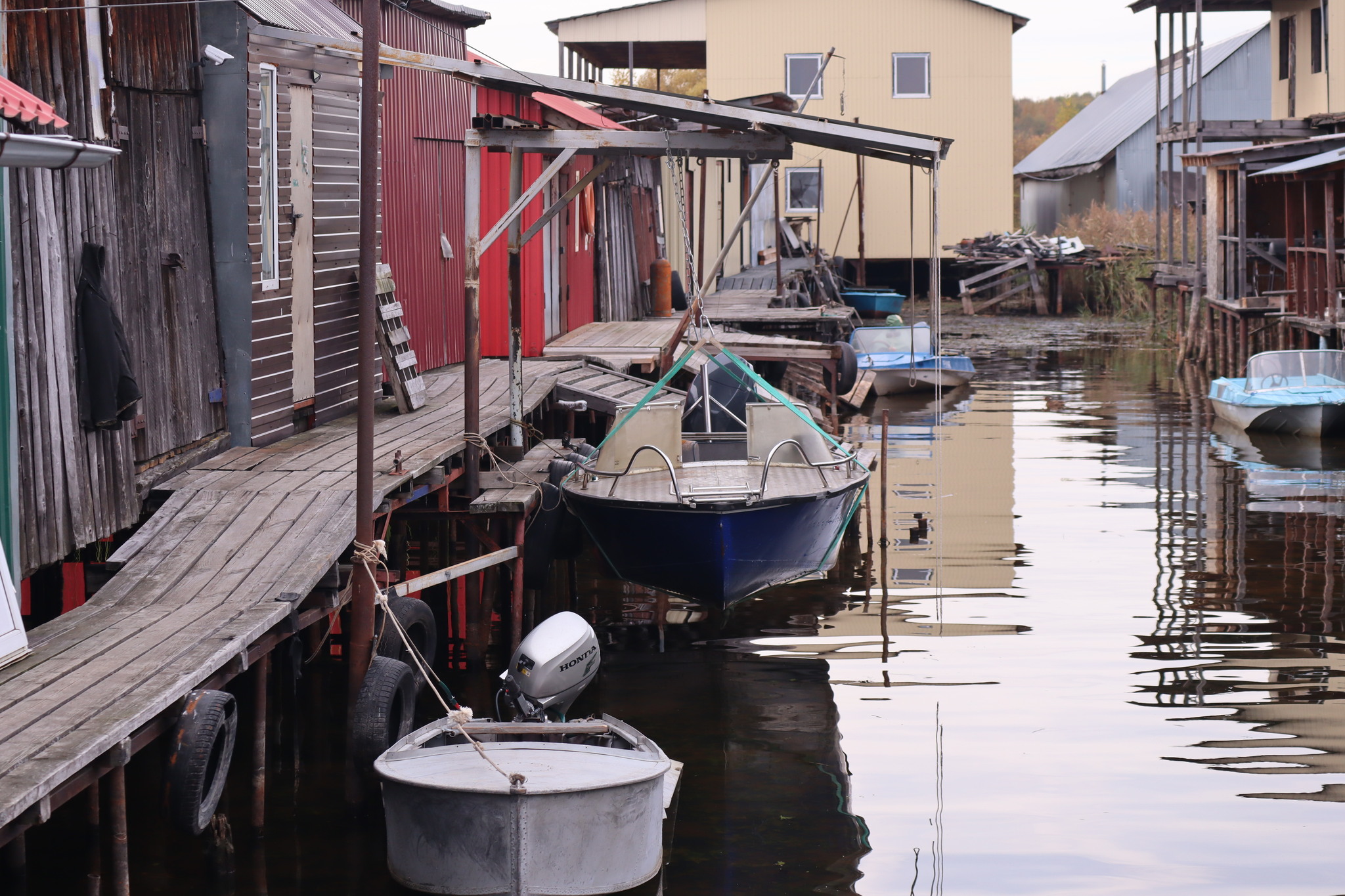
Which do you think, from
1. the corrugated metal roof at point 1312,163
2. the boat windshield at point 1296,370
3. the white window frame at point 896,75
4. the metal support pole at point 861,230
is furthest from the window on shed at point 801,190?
the boat windshield at point 1296,370

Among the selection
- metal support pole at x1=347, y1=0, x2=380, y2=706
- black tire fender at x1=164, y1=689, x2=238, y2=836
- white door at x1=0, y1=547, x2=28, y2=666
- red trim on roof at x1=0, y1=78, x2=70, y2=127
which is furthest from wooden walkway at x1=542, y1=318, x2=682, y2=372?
red trim on roof at x1=0, y1=78, x2=70, y2=127

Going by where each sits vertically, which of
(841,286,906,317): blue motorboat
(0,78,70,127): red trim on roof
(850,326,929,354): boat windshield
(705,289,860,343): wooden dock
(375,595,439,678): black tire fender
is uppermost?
(0,78,70,127): red trim on roof

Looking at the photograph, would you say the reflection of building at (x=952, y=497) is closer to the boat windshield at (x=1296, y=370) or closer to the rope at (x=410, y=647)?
the boat windshield at (x=1296, y=370)

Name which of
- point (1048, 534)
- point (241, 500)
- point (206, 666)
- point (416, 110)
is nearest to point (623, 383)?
point (416, 110)

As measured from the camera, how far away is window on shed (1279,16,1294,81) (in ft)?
106

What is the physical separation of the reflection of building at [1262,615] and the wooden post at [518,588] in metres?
4.33

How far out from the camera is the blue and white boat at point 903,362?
27703mm

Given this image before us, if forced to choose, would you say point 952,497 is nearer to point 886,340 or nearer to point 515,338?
point 515,338

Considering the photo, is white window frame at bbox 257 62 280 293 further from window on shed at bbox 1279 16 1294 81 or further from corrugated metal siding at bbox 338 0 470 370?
window on shed at bbox 1279 16 1294 81

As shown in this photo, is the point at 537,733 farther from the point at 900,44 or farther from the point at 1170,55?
the point at 900,44

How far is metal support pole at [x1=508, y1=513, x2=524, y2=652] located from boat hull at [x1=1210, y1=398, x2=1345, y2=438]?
45.6 feet

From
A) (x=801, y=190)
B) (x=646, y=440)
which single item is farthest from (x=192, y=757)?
(x=801, y=190)

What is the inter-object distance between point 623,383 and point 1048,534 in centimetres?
465

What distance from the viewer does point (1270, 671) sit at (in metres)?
10.9
